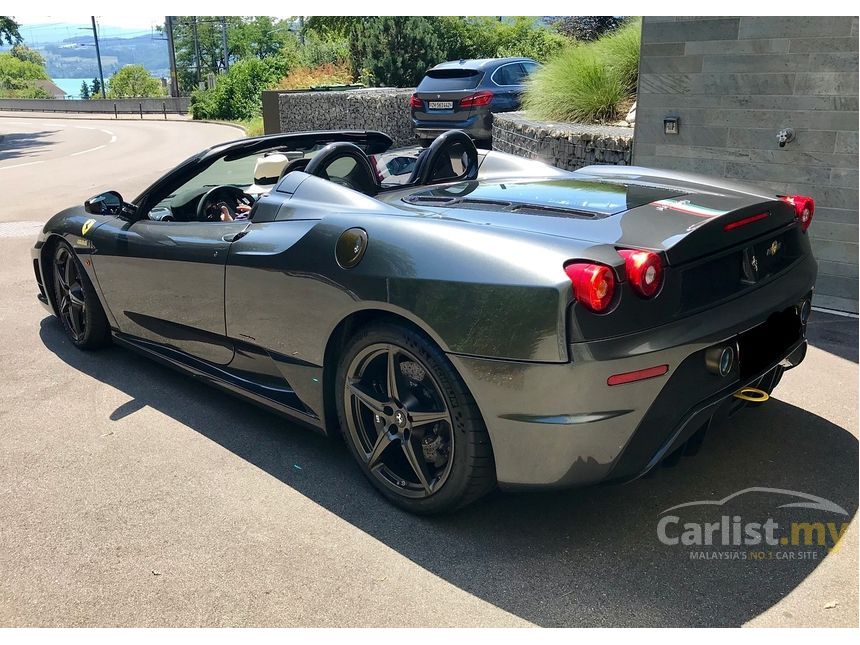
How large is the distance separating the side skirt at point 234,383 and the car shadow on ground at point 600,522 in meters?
0.22

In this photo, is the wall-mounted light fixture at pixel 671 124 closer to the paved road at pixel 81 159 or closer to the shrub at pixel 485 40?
the paved road at pixel 81 159

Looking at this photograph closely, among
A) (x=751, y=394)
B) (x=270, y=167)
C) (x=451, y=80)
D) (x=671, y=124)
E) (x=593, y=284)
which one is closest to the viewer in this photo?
(x=593, y=284)

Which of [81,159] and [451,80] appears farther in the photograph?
[81,159]

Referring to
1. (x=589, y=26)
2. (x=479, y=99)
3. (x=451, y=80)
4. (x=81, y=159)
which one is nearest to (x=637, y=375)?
(x=479, y=99)

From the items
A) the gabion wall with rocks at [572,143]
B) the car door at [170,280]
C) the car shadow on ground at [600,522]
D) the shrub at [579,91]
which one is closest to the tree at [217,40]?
the shrub at [579,91]

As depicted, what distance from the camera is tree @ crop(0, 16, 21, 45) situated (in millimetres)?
36081

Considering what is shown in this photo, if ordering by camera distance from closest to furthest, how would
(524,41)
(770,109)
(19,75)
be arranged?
(770,109) < (524,41) < (19,75)

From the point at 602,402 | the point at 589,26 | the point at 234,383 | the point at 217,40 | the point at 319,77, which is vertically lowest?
the point at 234,383

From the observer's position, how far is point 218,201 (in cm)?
436

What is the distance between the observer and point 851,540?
2.83 meters

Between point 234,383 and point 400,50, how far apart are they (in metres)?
20.5

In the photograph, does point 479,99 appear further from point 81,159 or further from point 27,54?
point 27,54

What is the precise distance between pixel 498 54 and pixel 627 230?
27.3 metres
